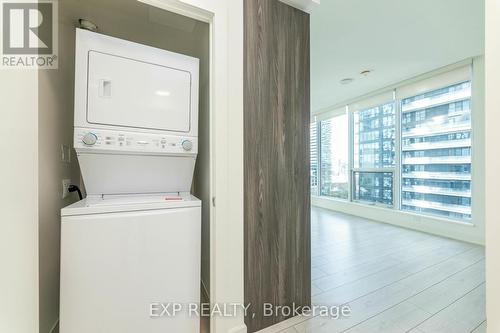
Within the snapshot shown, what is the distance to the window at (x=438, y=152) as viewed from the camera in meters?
3.18

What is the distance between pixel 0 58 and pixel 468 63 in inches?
190

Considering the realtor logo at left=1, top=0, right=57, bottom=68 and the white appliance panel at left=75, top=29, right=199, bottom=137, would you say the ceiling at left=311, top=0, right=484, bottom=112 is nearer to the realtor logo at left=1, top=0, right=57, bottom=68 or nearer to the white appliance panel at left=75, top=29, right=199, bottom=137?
the white appliance panel at left=75, top=29, right=199, bottom=137

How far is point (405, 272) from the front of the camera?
7.06 feet

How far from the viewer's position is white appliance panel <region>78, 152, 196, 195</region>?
1.27 meters

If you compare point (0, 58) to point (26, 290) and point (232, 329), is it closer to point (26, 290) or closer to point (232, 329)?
point (26, 290)

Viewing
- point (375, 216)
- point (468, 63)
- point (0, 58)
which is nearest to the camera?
point (0, 58)

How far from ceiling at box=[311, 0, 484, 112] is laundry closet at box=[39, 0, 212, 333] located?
181cm

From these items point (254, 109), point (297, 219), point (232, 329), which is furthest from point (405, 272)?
point (254, 109)

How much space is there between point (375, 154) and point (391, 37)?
8.29 feet

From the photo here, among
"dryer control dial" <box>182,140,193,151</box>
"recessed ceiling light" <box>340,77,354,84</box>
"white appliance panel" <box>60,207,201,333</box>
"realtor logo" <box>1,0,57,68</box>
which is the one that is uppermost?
"recessed ceiling light" <box>340,77,354,84</box>

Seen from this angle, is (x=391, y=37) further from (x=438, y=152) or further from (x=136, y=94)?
(x=136, y=94)

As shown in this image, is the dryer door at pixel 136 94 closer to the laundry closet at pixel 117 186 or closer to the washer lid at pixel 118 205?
the laundry closet at pixel 117 186

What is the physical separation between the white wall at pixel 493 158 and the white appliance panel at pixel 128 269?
1245 mm

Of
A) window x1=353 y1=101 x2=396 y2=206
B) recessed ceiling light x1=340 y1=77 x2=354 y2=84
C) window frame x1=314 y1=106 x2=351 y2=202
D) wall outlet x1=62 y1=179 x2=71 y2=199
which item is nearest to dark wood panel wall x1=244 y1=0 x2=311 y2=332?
wall outlet x1=62 y1=179 x2=71 y2=199
